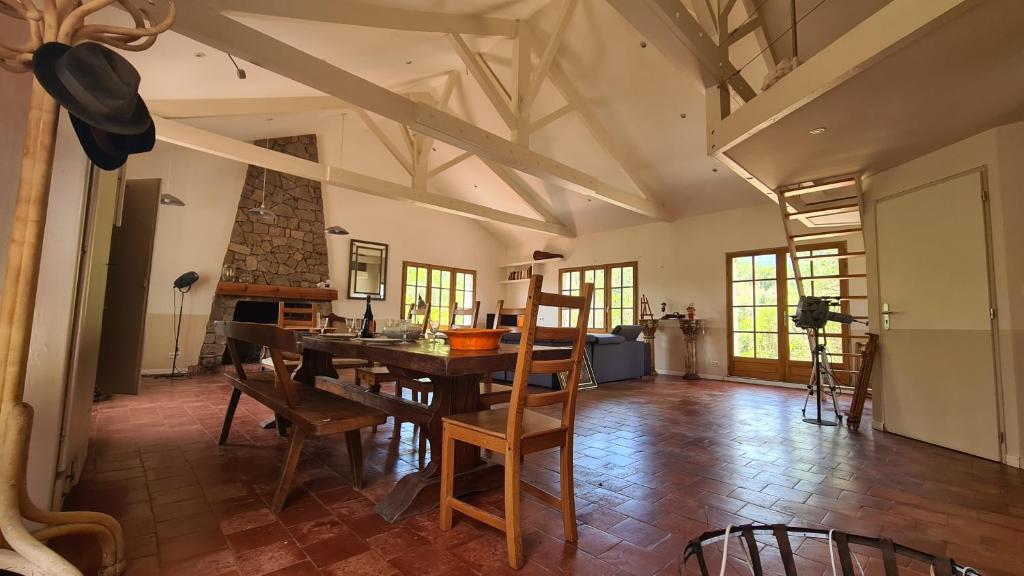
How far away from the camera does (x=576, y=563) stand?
155cm

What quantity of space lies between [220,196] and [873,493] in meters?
8.49

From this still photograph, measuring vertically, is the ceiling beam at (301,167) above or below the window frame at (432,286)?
above

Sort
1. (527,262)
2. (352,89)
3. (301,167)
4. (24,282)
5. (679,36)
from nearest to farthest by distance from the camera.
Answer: (24,282)
(679,36)
(352,89)
(301,167)
(527,262)

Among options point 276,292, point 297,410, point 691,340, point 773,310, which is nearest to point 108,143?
point 297,410

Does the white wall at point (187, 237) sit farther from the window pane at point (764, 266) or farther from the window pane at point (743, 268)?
the window pane at point (764, 266)

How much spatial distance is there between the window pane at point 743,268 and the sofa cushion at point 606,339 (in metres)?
2.44

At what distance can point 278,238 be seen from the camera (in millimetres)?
7293

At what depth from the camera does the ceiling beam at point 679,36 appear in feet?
9.52

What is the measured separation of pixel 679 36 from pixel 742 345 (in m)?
5.30

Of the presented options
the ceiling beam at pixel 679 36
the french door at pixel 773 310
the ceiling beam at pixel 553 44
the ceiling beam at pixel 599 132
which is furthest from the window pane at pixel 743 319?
the ceiling beam at pixel 553 44

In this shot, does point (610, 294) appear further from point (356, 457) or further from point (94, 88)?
point (94, 88)

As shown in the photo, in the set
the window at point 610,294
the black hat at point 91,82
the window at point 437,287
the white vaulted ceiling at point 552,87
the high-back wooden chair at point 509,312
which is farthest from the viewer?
the window at point 437,287

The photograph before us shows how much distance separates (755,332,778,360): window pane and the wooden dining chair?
6051mm

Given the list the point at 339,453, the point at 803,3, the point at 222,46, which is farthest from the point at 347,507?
the point at 803,3
